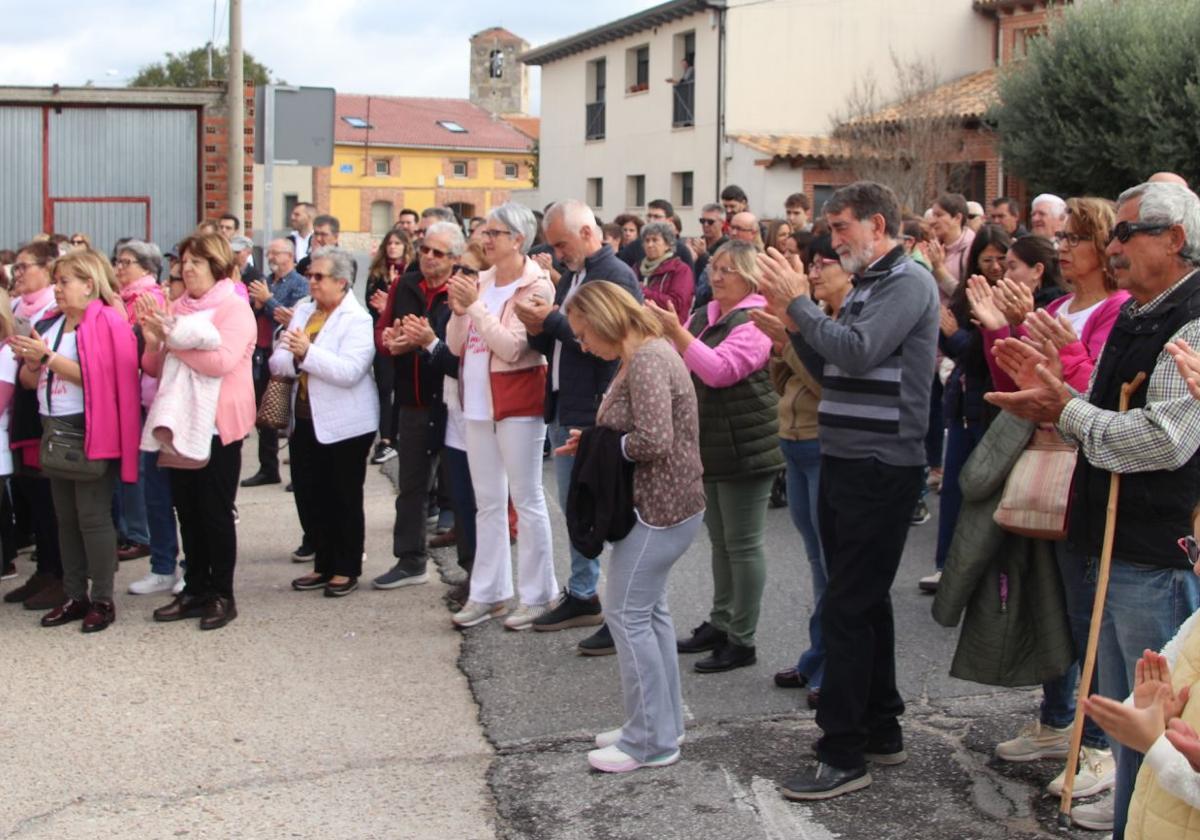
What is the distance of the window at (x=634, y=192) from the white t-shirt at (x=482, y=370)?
94.0ft

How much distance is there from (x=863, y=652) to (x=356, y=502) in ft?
11.4

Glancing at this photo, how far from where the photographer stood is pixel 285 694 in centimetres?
566

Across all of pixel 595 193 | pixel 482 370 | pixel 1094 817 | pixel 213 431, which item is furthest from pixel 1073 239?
pixel 595 193

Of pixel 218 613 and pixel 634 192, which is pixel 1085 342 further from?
pixel 634 192

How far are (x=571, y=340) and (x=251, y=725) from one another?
7.07 ft

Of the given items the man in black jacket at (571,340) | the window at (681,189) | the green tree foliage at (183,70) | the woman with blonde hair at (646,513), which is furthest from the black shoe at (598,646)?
the green tree foliage at (183,70)

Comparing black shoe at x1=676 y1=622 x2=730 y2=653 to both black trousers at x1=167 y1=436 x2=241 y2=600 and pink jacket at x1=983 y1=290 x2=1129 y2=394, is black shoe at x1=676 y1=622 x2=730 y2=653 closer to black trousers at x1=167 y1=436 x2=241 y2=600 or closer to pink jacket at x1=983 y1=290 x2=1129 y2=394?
pink jacket at x1=983 y1=290 x2=1129 y2=394

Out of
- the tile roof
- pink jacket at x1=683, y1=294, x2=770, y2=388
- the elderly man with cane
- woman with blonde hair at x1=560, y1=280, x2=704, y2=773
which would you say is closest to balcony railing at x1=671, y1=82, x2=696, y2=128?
pink jacket at x1=683, y1=294, x2=770, y2=388

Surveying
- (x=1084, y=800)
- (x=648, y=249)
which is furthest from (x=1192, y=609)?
(x=648, y=249)

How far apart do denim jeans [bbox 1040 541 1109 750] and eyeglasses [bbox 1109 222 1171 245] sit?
3.18 feet

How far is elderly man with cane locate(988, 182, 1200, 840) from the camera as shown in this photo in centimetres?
353

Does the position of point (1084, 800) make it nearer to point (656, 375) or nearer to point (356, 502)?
point (656, 375)

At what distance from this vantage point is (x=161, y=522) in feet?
23.7

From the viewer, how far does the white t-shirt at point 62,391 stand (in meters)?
6.55
